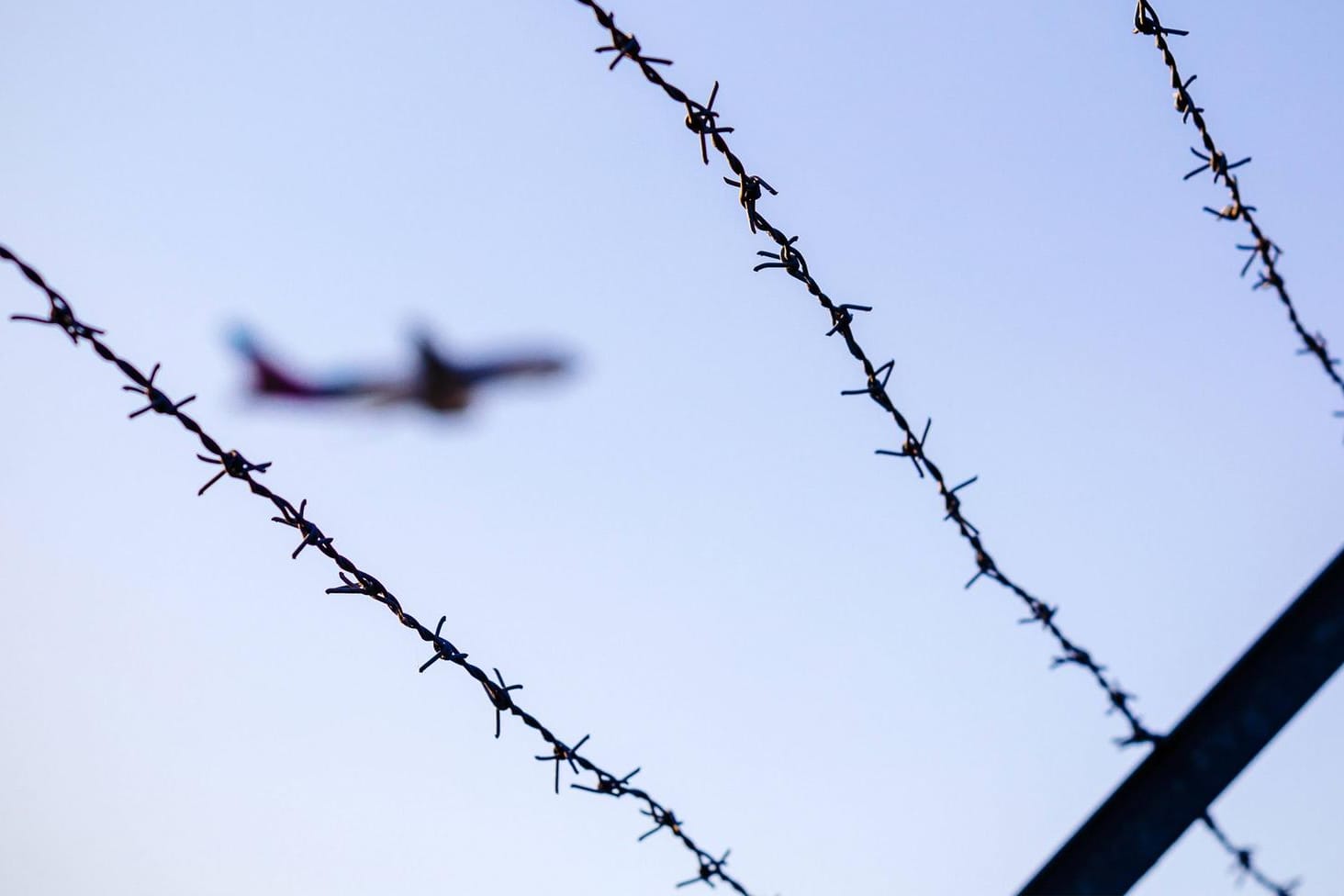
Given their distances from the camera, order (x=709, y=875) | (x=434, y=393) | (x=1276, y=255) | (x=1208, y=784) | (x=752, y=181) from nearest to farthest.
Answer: (x=752, y=181) < (x=1208, y=784) < (x=709, y=875) < (x=1276, y=255) < (x=434, y=393)

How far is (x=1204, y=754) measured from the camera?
175 centimetres

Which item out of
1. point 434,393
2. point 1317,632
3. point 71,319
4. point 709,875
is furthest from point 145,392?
point 434,393

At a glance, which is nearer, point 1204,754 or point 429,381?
point 1204,754

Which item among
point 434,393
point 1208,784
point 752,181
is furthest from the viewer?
point 434,393

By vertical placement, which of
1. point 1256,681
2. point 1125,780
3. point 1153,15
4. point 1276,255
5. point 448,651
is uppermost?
point 1276,255

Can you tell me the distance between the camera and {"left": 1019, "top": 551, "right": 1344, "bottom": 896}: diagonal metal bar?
1736 mm

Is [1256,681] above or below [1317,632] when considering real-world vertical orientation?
below

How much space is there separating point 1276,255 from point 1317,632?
848 mm

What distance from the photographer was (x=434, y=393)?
4395mm

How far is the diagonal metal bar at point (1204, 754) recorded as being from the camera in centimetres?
174

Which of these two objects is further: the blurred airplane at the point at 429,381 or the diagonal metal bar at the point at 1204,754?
the blurred airplane at the point at 429,381

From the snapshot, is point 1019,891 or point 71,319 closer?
point 71,319

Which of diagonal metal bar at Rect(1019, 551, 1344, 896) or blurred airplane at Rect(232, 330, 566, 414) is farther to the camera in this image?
blurred airplane at Rect(232, 330, 566, 414)

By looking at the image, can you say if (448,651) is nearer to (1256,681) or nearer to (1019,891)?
(1019,891)
